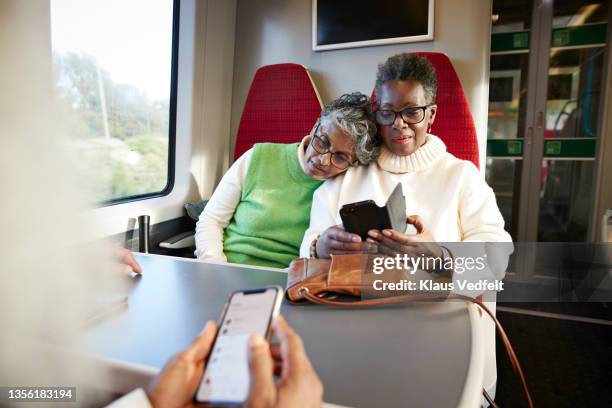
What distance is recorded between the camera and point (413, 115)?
1.58m

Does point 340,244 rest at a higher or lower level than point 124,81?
A: lower

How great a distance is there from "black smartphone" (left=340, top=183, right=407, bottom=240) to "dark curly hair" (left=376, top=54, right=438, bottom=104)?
0.63 metres

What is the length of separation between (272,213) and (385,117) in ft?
2.07

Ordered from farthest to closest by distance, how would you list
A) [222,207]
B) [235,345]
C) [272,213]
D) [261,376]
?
[222,207]
[272,213]
[235,345]
[261,376]

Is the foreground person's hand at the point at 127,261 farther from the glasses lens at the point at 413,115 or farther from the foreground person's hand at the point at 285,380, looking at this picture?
the glasses lens at the point at 413,115

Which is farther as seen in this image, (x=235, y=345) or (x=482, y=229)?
(x=482, y=229)

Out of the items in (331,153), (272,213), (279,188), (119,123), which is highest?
(119,123)

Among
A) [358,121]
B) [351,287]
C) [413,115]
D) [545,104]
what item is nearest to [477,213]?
[413,115]

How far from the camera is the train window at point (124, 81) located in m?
1.62

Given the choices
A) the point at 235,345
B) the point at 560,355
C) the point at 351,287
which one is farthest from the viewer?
the point at 560,355

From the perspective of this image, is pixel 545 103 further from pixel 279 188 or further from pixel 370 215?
pixel 370 215

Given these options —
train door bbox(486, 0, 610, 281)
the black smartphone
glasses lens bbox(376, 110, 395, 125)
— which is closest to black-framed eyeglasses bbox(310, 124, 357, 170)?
glasses lens bbox(376, 110, 395, 125)

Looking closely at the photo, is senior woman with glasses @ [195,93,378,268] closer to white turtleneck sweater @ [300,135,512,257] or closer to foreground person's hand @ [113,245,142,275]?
white turtleneck sweater @ [300,135,512,257]

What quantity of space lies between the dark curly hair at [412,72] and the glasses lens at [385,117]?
0.39 feet
